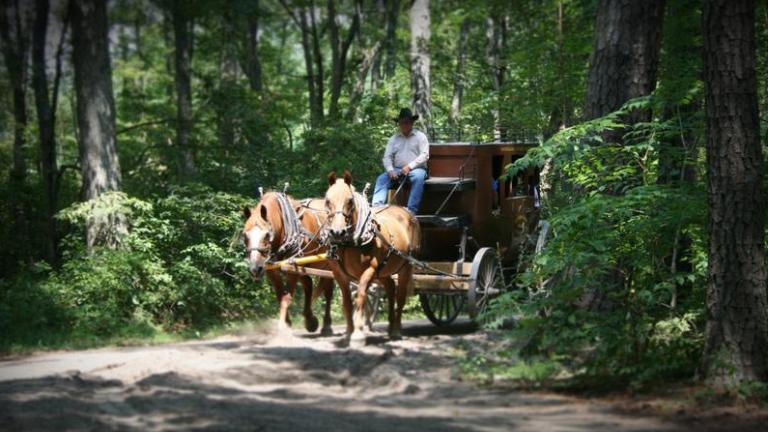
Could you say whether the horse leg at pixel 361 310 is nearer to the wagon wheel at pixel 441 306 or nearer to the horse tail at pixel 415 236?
the horse tail at pixel 415 236

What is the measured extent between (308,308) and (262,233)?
1755 mm

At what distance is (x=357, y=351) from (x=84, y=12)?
900 centimetres

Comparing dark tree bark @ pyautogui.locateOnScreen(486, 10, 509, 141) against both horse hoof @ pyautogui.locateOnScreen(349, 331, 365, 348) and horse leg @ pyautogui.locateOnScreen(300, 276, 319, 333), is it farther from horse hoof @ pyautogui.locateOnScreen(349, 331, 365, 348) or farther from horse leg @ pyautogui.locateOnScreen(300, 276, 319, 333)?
horse hoof @ pyautogui.locateOnScreen(349, 331, 365, 348)

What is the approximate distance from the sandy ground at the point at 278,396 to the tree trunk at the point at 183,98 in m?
10.2

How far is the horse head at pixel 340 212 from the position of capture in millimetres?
11250

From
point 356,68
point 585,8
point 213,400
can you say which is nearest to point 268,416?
point 213,400

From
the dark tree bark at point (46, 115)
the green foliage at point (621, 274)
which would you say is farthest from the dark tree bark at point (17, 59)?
the green foliage at point (621, 274)

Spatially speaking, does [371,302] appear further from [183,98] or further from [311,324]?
[183,98]

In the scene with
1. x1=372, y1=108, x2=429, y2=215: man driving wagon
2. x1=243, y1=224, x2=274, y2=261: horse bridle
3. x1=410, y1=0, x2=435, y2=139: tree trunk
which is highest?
x1=410, y1=0, x2=435, y2=139: tree trunk

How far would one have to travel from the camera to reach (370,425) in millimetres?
7027

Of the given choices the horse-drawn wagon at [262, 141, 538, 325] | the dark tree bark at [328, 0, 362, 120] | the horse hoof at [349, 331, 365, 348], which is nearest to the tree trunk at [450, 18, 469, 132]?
the dark tree bark at [328, 0, 362, 120]

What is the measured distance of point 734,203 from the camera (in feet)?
26.5

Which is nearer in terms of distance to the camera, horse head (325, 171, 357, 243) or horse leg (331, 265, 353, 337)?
horse head (325, 171, 357, 243)

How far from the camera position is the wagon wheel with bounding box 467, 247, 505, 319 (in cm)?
1278
